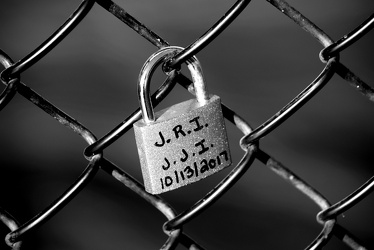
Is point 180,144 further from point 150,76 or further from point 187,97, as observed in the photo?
point 187,97

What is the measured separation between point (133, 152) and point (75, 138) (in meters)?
0.26

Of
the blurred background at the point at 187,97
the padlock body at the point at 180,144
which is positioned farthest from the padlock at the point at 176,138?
the blurred background at the point at 187,97

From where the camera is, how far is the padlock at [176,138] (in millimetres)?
723

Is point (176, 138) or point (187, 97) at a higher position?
point (187, 97)

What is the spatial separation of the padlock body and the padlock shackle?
1 cm

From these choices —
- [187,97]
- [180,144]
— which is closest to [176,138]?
[180,144]

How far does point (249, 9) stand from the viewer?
2.51 meters

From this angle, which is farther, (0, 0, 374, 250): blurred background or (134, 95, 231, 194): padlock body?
(0, 0, 374, 250): blurred background

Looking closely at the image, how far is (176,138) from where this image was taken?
28.9 inches

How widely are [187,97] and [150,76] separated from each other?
4.69 ft

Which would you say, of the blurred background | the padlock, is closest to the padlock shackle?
the padlock

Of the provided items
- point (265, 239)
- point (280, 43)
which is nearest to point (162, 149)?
point (265, 239)

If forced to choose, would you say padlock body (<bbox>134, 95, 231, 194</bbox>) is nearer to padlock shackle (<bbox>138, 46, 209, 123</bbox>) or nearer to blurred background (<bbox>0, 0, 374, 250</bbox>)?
padlock shackle (<bbox>138, 46, 209, 123</bbox>)

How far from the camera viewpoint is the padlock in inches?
28.5
